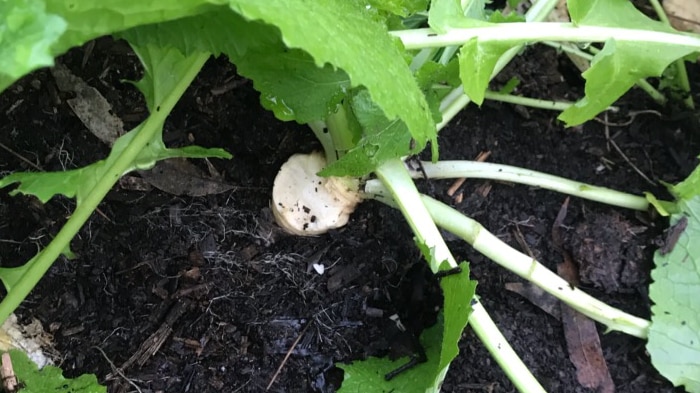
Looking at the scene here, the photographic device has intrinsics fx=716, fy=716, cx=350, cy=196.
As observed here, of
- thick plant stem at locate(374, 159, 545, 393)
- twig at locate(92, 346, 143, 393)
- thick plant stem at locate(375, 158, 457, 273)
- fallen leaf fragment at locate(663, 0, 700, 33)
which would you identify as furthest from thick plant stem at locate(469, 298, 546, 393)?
fallen leaf fragment at locate(663, 0, 700, 33)

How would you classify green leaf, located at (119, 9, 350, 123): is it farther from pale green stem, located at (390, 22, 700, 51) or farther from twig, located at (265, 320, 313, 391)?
twig, located at (265, 320, 313, 391)

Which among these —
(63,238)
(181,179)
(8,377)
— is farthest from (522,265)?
(8,377)

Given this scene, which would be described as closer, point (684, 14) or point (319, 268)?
point (319, 268)

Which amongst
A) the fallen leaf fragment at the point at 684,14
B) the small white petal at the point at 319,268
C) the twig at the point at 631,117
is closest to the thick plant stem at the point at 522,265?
the small white petal at the point at 319,268

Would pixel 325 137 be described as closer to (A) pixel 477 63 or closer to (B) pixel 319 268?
(B) pixel 319 268

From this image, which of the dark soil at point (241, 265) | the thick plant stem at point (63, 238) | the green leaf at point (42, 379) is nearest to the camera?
the thick plant stem at point (63, 238)

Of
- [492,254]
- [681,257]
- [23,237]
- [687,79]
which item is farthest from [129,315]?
[687,79]

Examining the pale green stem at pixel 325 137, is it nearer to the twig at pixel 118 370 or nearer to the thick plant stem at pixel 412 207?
the thick plant stem at pixel 412 207
